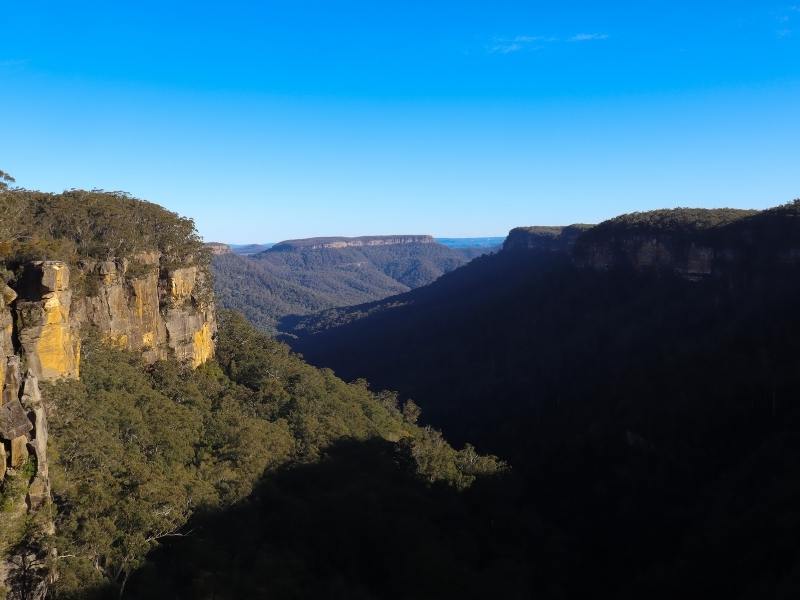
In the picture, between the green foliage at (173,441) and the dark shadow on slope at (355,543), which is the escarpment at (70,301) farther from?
the dark shadow on slope at (355,543)

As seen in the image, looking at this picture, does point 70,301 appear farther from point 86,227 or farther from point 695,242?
point 695,242

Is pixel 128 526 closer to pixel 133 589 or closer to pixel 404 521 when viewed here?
pixel 133 589

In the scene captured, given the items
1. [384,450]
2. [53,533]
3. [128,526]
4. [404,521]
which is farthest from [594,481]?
[53,533]

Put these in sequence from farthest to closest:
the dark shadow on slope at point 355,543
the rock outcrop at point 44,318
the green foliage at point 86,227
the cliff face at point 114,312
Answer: the green foliage at point 86,227
the cliff face at point 114,312
the dark shadow on slope at point 355,543
the rock outcrop at point 44,318

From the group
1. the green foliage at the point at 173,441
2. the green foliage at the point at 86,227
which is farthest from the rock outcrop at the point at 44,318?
the green foliage at the point at 86,227

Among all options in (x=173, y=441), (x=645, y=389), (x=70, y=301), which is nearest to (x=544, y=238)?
(x=645, y=389)

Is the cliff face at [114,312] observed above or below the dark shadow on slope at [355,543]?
above

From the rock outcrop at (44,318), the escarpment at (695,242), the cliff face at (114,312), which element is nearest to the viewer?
the rock outcrop at (44,318)

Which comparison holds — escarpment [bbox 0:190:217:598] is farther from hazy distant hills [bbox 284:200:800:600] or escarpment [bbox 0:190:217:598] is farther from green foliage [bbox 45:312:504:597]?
hazy distant hills [bbox 284:200:800:600]
